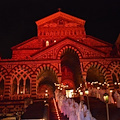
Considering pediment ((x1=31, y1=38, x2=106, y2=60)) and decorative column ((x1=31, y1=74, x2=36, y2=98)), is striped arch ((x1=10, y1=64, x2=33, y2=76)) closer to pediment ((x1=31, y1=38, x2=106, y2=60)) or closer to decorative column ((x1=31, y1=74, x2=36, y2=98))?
decorative column ((x1=31, y1=74, x2=36, y2=98))

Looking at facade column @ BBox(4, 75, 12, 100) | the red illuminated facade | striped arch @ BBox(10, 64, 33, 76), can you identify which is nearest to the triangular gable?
the red illuminated facade

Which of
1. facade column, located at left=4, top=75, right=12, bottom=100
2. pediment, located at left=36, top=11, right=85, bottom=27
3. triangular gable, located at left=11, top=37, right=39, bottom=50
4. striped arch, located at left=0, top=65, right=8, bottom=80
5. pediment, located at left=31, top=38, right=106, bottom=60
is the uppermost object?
pediment, located at left=36, top=11, right=85, bottom=27

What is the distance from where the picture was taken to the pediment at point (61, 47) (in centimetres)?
2170

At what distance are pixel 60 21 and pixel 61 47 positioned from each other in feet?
34.2

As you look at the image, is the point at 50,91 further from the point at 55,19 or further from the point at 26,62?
the point at 55,19

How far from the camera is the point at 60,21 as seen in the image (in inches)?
1202

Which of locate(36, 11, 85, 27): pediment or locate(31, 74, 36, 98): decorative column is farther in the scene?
locate(36, 11, 85, 27): pediment

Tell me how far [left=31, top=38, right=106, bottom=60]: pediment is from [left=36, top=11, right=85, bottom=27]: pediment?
8.92 metres

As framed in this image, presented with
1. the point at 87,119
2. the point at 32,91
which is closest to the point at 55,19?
the point at 32,91

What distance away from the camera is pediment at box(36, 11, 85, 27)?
1187 inches

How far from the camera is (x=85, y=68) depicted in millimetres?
21344

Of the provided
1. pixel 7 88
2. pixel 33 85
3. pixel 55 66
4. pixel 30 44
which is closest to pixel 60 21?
pixel 30 44

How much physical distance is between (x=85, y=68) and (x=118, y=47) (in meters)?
11.9

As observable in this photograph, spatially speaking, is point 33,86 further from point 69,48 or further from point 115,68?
point 115,68
